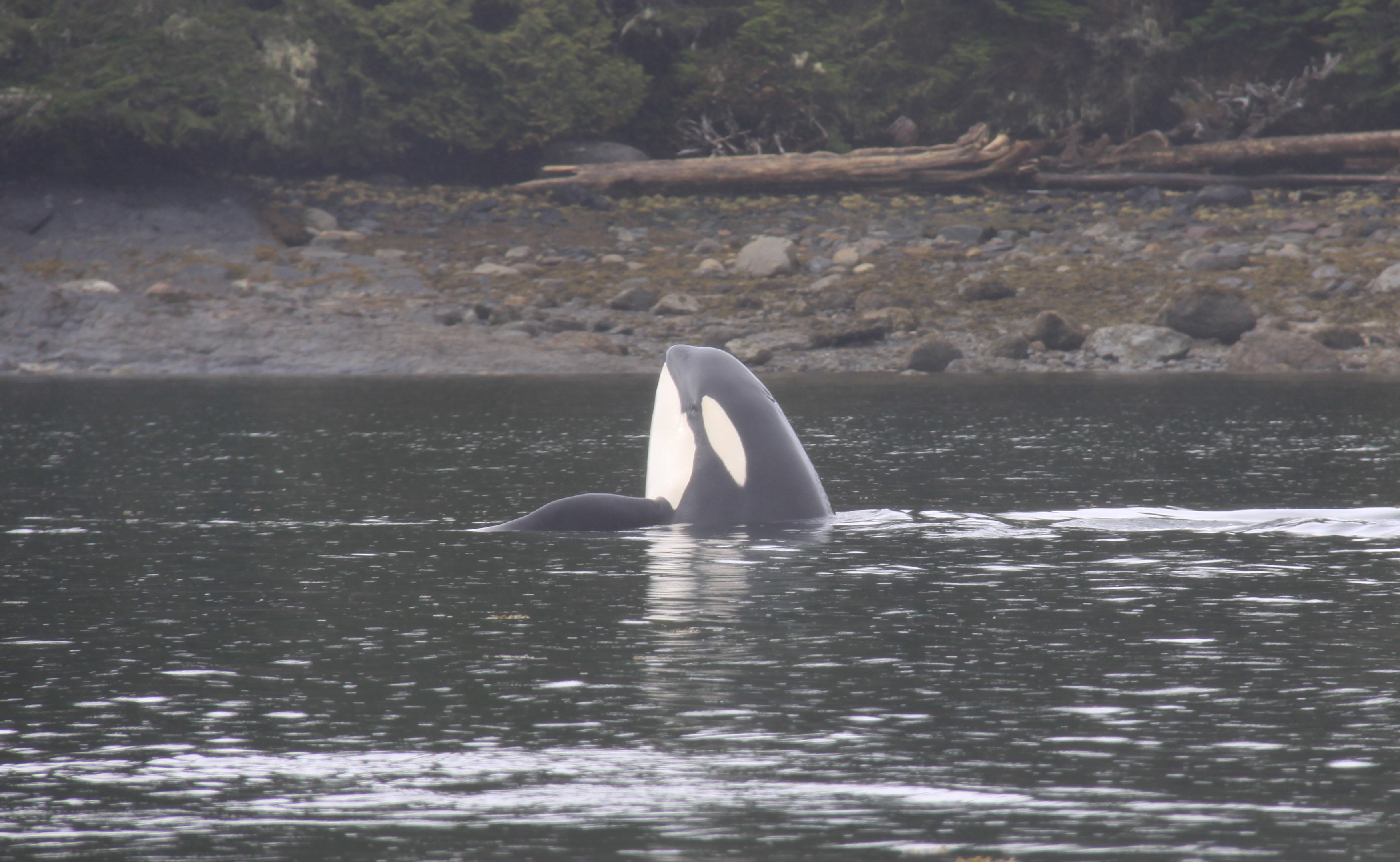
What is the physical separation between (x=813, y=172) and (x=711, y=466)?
1053 inches

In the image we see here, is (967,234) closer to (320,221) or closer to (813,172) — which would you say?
(813,172)

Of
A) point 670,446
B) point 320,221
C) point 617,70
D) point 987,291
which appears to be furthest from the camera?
point 617,70

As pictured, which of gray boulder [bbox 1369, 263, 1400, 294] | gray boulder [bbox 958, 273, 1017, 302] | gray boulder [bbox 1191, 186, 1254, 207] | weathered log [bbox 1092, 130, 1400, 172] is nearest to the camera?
gray boulder [bbox 1369, 263, 1400, 294]

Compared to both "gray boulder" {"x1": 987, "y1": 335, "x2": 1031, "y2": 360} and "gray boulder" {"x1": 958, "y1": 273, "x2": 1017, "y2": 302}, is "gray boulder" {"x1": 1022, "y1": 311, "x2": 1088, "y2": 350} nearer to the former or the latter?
"gray boulder" {"x1": 987, "y1": 335, "x2": 1031, "y2": 360}

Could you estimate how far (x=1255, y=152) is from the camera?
37.6 m

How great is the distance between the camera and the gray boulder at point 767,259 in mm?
32094

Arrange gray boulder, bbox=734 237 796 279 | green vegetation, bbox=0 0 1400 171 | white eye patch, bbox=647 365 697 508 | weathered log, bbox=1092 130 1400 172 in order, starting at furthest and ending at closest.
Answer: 1. weathered log, bbox=1092 130 1400 172
2. green vegetation, bbox=0 0 1400 171
3. gray boulder, bbox=734 237 796 279
4. white eye patch, bbox=647 365 697 508

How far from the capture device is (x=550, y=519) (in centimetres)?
1127

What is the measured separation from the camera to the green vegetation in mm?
34219

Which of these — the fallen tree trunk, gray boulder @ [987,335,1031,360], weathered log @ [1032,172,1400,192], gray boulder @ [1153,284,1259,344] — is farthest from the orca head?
weathered log @ [1032,172,1400,192]

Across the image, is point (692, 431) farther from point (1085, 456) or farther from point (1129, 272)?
point (1129, 272)

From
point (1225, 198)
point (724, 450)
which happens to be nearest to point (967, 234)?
point (1225, 198)

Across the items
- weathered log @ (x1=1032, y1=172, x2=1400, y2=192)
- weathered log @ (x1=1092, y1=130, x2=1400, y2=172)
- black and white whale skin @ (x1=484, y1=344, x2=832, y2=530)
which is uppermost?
weathered log @ (x1=1092, y1=130, x2=1400, y2=172)

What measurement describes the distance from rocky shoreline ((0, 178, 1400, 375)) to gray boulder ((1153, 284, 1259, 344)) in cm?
4
